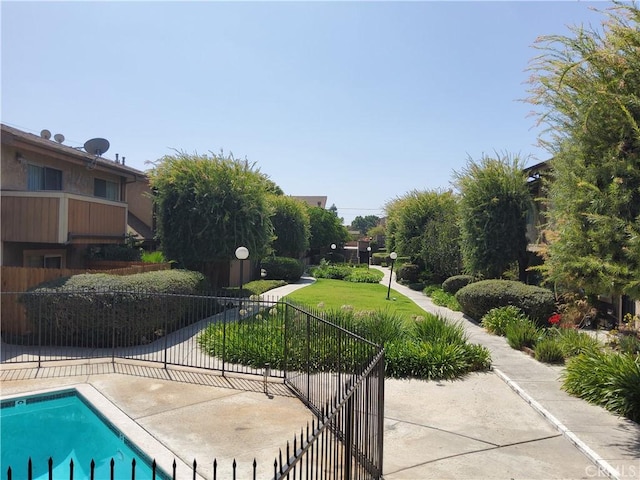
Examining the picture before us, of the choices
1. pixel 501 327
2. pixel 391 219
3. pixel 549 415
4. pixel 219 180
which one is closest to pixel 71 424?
pixel 549 415

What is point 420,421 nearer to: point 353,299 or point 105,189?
point 353,299

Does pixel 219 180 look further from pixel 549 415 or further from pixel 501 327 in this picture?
pixel 549 415

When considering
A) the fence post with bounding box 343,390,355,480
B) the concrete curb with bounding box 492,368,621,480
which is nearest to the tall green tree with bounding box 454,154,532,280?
the concrete curb with bounding box 492,368,621,480

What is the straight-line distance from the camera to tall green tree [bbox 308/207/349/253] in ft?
161

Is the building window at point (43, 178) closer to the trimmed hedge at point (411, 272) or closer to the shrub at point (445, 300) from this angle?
the shrub at point (445, 300)

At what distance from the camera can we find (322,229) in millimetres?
49844

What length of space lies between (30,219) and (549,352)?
47.3 feet

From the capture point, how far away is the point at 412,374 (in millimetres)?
9773

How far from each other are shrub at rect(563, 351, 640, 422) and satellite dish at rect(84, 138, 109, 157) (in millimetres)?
18236

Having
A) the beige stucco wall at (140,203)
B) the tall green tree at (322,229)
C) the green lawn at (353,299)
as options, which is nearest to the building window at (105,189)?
the beige stucco wall at (140,203)

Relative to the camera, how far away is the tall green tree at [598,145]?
241 inches

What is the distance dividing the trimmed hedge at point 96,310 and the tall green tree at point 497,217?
13.4 meters

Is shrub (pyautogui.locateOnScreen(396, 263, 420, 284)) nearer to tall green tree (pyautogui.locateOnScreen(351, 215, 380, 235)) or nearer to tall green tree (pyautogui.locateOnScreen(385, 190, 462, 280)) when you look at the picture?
tall green tree (pyautogui.locateOnScreen(385, 190, 462, 280))

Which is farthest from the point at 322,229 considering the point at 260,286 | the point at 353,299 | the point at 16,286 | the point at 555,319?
the point at 16,286
